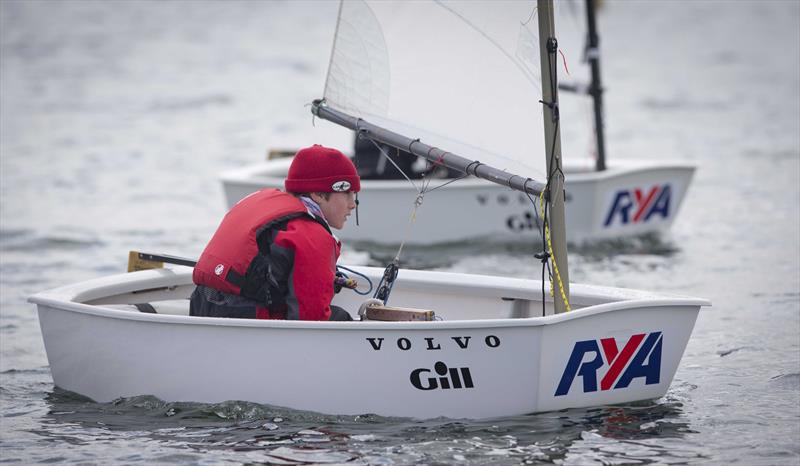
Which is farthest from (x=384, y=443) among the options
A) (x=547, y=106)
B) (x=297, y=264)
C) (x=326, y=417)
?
(x=547, y=106)

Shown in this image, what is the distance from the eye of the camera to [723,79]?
82.0 ft

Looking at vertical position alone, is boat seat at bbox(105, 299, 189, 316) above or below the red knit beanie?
below

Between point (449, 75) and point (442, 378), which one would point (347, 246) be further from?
point (442, 378)

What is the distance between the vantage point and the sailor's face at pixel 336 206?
597 cm

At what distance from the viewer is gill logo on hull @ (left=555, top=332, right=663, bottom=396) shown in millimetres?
5746

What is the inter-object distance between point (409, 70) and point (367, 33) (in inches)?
12.7

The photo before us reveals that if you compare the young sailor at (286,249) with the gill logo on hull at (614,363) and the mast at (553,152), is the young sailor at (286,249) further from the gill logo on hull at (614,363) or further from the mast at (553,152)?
the gill logo on hull at (614,363)

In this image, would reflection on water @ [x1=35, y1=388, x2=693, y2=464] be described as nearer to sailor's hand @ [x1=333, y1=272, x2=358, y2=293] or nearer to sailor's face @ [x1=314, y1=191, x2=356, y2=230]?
sailor's hand @ [x1=333, y1=272, x2=358, y2=293]

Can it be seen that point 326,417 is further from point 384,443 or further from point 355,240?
point 355,240

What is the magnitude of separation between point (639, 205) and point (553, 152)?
529 centimetres

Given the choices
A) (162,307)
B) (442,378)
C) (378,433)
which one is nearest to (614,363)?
(442,378)

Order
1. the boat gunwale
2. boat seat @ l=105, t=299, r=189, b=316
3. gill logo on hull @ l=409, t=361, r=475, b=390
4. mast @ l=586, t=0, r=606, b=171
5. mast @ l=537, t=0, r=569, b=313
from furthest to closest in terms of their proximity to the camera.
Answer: mast @ l=586, t=0, r=606, b=171 → boat seat @ l=105, t=299, r=189, b=316 → mast @ l=537, t=0, r=569, b=313 → gill logo on hull @ l=409, t=361, r=475, b=390 → the boat gunwale

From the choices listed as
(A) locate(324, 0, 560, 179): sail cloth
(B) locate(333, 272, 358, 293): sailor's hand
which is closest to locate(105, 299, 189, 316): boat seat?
(B) locate(333, 272, 358, 293): sailor's hand

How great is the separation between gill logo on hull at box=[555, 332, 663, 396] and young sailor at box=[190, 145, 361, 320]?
110 cm
